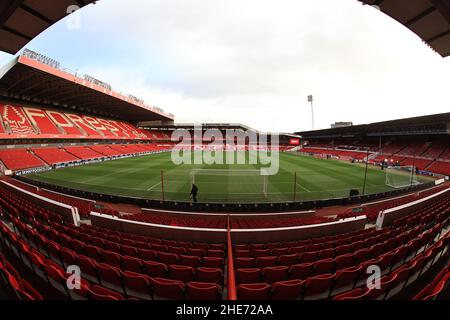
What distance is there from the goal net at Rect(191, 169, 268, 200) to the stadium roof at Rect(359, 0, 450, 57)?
1052 centimetres

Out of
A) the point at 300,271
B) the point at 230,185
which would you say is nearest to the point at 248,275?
the point at 300,271

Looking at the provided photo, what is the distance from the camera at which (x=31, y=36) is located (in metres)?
5.93

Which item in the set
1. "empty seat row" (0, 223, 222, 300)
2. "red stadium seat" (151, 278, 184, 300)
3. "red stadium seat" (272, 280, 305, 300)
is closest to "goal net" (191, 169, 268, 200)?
"empty seat row" (0, 223, 222, 300)

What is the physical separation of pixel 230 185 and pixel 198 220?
8.21 meters

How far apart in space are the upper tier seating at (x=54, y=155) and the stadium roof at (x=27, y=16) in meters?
29.0

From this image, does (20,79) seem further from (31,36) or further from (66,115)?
(31,36)

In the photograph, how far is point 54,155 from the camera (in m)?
29.9

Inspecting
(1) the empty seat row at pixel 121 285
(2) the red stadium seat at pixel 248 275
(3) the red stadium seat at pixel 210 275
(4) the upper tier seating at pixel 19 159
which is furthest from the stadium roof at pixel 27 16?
(4) the upper tier seating at pixel 19 159

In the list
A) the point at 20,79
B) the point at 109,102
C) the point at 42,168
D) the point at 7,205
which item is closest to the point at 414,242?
the point at 7,205

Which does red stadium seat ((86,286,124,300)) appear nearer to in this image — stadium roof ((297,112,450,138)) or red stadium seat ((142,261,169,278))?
red stadium seat ((142,261,169,278))
